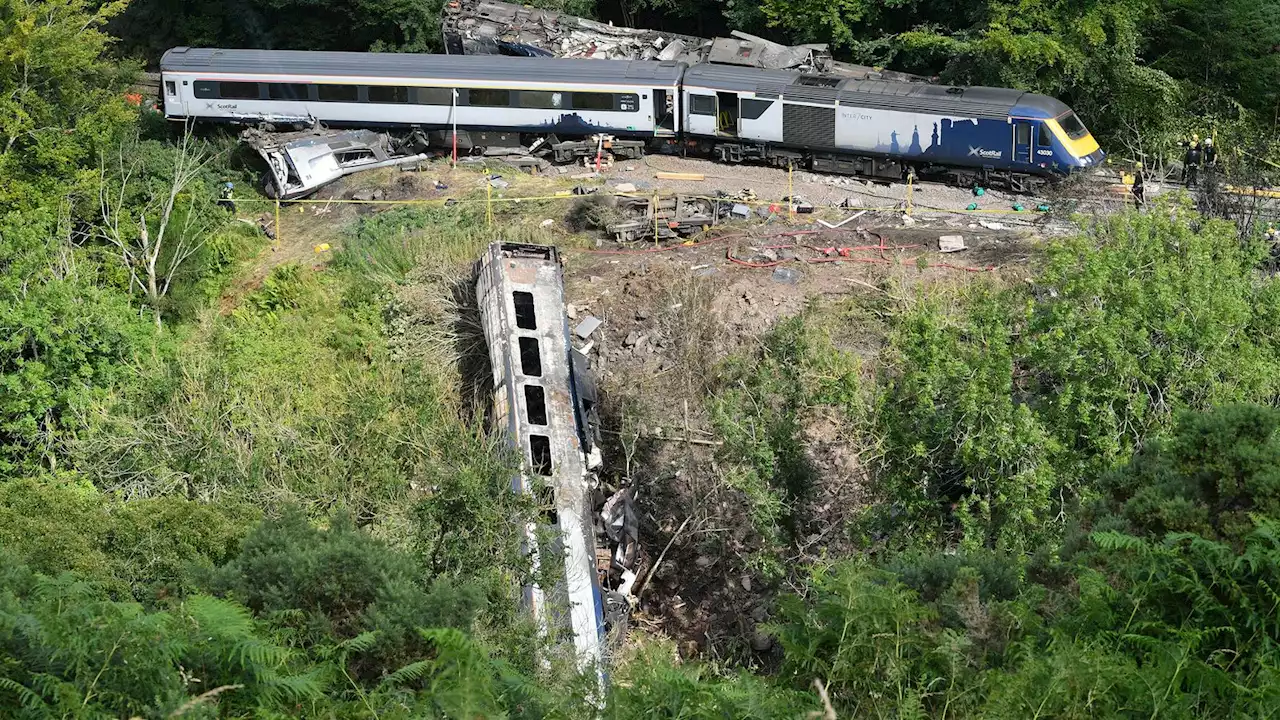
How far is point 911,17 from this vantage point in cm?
3519

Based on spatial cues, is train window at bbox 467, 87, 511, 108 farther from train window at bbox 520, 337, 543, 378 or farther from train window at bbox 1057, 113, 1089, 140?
train window at bbox 1057, 113, 1089, 140

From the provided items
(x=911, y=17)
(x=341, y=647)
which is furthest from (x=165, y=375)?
(x=911, y=17)

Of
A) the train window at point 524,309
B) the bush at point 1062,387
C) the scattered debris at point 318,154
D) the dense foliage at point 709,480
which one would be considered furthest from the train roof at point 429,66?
the bush at point 1062,387

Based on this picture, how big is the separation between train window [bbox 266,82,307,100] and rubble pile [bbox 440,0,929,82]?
4.90 m

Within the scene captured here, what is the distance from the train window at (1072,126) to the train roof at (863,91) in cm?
33

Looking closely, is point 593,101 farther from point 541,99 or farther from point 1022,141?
point 1022,141

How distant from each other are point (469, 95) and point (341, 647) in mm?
22388

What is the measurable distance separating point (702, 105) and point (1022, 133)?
7152 mm

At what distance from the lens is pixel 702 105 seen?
30234mm

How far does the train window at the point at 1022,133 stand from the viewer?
27.6 metres

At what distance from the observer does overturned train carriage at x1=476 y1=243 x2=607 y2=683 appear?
16.5 m

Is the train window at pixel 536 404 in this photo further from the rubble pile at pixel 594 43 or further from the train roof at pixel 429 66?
the rubble pile at pixel 594 43

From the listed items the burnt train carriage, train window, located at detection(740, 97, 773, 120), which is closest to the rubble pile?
the burnt train carriage

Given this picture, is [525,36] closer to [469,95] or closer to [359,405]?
[469,95]
